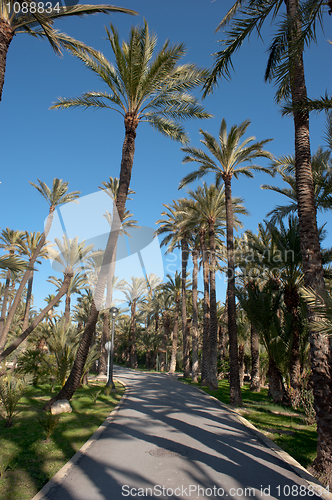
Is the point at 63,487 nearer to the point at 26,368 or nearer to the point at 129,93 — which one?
the point at 26,368

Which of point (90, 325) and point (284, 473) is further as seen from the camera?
point (90, 325)

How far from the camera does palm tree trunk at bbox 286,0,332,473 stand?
5.71 metres

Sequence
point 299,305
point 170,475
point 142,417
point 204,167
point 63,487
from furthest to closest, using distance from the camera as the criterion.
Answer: point 204,167 < point 299,305 < point 142,417 < point 170,475 < point 63,487

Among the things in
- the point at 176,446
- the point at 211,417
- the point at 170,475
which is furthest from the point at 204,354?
the point at 170,475

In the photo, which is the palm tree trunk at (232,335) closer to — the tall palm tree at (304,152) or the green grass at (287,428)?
the green grass at (287,428)

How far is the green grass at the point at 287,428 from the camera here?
6.58 meters

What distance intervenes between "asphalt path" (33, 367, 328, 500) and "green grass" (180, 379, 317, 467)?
542 mm

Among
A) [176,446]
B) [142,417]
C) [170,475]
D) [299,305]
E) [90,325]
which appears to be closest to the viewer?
[170,475]

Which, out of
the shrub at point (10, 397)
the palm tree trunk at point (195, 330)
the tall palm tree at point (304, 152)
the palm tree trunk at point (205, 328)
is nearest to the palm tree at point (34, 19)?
the tall palm tree at point (304, 152)

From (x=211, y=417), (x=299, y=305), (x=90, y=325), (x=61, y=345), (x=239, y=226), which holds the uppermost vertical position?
(x=239, y=226)

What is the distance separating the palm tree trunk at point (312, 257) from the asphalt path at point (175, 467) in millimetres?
972

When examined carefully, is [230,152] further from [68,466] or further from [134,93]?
[68,466]

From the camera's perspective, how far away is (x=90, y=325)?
10344mm

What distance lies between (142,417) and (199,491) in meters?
4.93
